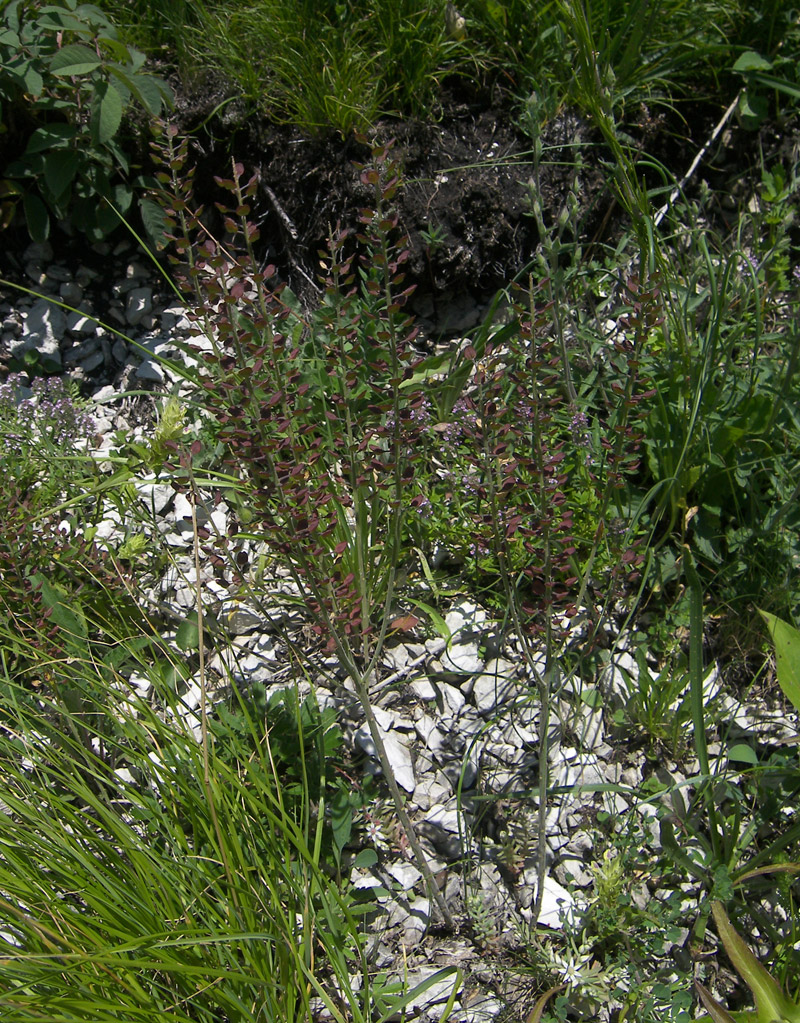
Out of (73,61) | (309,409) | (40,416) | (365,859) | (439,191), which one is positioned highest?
(73,61)

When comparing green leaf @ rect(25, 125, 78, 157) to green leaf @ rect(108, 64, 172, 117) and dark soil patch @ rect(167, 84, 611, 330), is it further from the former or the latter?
dark soil patch @ rect(167, 84, 611, 330)

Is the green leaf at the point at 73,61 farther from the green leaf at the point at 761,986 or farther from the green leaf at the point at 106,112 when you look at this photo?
the green leaf at the point at 761,986

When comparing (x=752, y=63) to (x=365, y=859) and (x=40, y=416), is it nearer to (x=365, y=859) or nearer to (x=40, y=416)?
(x=40, y=416)

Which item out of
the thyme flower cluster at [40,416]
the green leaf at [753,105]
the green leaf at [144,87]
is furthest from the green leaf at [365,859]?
the green leaf at [753,105]

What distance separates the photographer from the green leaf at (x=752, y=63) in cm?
301

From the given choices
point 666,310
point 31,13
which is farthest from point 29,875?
point 31,13

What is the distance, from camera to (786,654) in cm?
184

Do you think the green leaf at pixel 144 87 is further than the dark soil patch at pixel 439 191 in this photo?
No

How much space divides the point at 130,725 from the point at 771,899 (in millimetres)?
1646

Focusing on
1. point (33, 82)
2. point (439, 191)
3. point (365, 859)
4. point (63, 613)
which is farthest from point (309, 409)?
point (33, 82)

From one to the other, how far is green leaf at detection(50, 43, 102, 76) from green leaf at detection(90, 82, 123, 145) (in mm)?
96

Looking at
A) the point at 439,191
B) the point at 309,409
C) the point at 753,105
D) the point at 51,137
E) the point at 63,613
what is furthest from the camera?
the point at 753,105

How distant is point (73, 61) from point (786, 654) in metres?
2.81

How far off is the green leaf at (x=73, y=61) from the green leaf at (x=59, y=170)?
1.16ft
